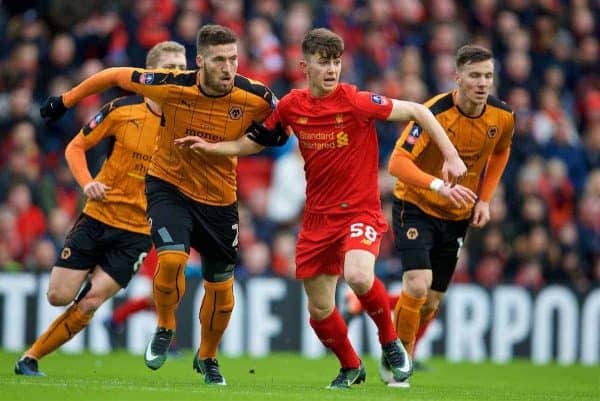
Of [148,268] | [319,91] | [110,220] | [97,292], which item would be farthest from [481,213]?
[148,268]

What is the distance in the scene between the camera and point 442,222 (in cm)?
1237

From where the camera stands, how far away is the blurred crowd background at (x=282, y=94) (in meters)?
18.1

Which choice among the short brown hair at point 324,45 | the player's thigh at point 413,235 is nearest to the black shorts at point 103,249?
the player's thigh at point 413,235

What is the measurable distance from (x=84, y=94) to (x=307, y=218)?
1.98 metres

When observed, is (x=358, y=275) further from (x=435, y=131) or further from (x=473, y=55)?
(x=473, y=55)

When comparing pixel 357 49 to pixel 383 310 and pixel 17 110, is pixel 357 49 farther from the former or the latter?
pixel 383 310

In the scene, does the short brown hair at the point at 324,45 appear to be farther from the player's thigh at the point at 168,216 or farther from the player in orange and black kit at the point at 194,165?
the player's thigh at the point at 168,216

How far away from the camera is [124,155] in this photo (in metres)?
12.5

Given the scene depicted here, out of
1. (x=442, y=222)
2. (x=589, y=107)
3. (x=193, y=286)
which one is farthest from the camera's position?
(x=589, y=107)

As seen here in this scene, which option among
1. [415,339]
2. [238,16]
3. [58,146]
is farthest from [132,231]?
[238,16]

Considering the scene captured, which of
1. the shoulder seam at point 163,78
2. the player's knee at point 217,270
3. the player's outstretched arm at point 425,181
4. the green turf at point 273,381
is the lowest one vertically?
the green turf at point 273,381

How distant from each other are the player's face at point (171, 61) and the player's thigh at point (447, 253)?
2639 millimetres

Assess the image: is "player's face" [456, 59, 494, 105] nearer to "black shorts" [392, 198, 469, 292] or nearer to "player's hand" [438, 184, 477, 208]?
"black shorts" [392, 198, 469, 292]

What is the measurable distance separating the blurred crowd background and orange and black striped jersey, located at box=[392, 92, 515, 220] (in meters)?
5.59
